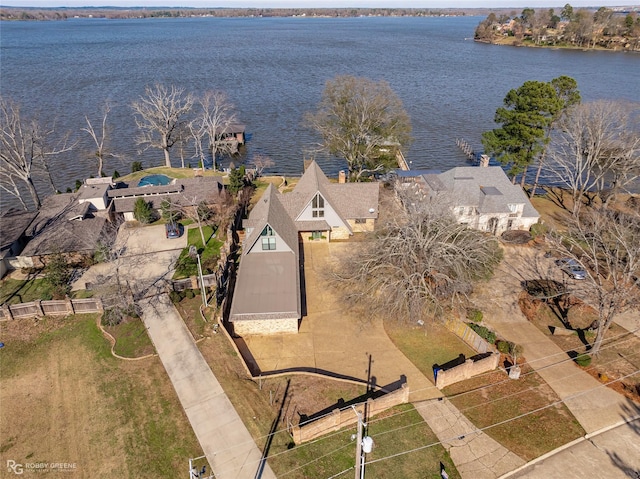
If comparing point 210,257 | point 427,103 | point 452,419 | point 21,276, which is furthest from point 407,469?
point 427,103

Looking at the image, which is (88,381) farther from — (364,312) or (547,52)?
(547,52)

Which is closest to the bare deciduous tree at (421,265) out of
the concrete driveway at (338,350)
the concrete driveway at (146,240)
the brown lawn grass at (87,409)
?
the concrete driveway at (338,350)

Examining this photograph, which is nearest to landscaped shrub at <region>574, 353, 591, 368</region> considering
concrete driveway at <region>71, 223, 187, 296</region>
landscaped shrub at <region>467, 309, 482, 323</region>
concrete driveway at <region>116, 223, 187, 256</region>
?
landscaped shrub at <region>467, 309, 482, 323</region>

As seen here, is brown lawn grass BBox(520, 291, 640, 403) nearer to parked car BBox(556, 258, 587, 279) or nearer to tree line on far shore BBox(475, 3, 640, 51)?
parked car BBox(556, 258, 587, 279)

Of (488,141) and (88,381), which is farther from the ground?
(488,141)

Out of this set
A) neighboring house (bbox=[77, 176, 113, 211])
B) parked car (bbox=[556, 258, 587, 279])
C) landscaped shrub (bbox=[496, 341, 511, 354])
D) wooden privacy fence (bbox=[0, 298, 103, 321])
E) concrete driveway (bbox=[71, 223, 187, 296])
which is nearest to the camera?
landscaped shrub (bbox=[496, 341, 511, 354])

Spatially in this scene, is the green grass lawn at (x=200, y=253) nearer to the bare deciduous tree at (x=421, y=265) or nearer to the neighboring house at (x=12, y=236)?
the bare deciduous tree at (x=421, y=265)
